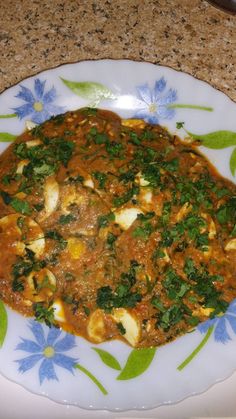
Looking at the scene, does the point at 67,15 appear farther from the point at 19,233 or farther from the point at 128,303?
the point at 128,303

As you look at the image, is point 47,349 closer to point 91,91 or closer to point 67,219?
point 67,219

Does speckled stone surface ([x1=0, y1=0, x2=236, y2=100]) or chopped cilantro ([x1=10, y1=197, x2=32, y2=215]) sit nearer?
chopped cilantro ([x1=10, y1=197, x2=32, y2=215])

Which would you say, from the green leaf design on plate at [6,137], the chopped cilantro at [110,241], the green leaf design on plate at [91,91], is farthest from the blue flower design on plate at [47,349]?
the green leaf design on plate at [91,91]

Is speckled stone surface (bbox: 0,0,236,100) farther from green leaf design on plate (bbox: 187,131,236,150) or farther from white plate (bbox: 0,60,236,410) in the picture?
white plate (bbox: 0,60,236,410)

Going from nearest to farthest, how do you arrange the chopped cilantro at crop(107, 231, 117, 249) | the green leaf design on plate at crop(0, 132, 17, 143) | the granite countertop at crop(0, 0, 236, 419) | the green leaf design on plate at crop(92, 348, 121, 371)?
the chopped cilantro at crop(107, 231, 117, 249), the green leaf design on plate at crop(92, 348, 121, 371), the green leaf design on plate at crop(0, 132, 17, 143), the granite countertop at crop(0, 0, 236, 419)

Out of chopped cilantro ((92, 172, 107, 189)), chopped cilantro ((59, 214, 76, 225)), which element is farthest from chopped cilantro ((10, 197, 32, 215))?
chopped cilantro ((92, 172, 107, 189))

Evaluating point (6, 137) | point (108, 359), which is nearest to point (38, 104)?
point (6, 137)

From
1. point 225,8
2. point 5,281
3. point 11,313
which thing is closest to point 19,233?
point 5,281
